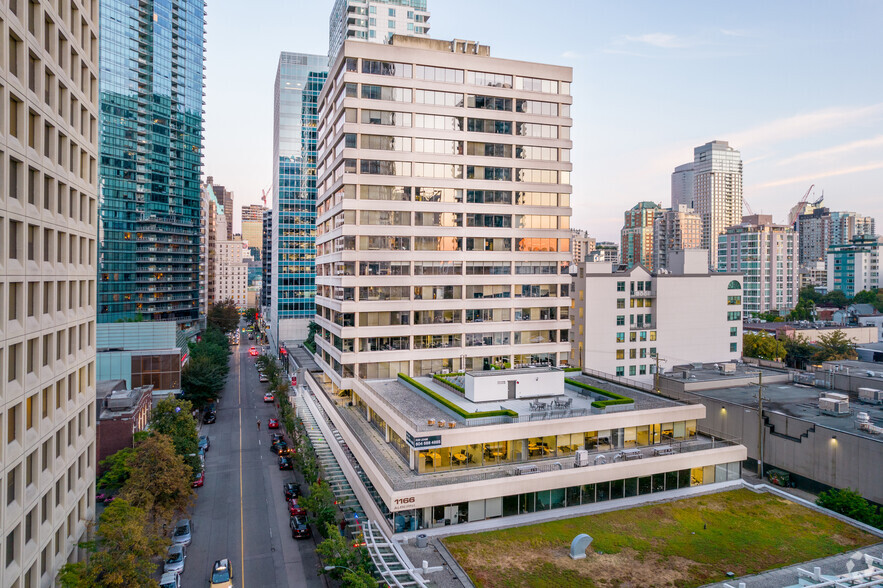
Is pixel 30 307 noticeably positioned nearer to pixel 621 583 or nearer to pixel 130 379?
pixel 621 583

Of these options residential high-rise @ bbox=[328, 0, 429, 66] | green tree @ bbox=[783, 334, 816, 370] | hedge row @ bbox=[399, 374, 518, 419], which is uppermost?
residential high-rise @ bbox=[328, 0, 429, 66]

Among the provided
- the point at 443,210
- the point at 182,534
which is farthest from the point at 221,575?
the point at 443,210

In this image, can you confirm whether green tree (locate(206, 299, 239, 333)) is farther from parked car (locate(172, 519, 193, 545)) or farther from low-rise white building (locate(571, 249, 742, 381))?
parked car (locate(172, 519, 193, 545))

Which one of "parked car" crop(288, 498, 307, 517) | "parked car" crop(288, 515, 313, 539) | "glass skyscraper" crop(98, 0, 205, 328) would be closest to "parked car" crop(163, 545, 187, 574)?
"parked car" crop(288, 515, 313, 539)

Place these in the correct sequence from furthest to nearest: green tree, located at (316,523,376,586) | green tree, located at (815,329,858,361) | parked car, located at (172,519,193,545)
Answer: green tree, located at (815,329,858,361) < parked car, located at (172,519,193,545) < green tree, located at (316,523,376,586)

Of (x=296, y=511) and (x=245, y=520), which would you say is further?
(x=245, y=520)

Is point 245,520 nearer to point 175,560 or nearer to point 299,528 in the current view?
point 299,528

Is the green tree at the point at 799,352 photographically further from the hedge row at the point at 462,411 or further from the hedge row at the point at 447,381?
the hedge row at the point at 462,411
